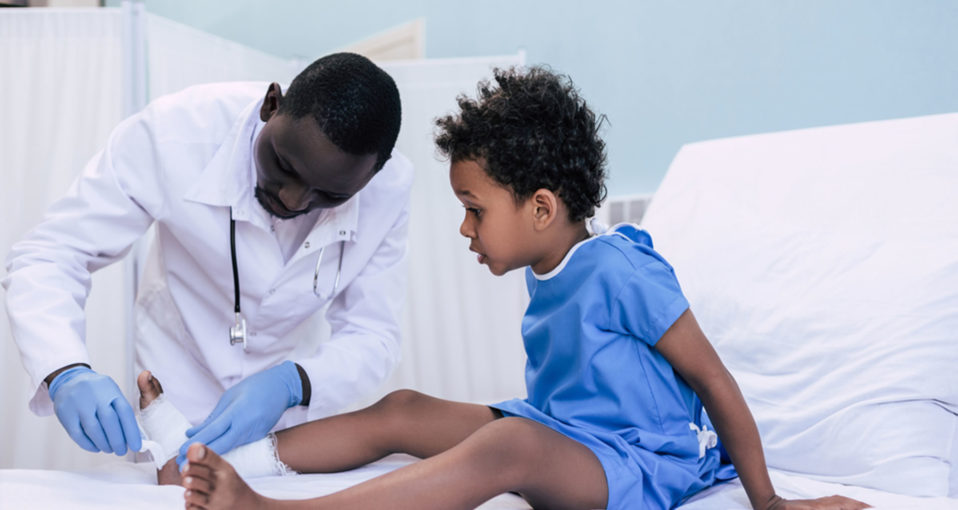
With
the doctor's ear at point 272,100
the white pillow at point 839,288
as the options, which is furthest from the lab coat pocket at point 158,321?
the white pillow at point 839,288

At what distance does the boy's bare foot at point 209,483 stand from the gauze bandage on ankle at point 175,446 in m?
0.25

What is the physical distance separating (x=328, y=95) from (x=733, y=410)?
707 millimetres

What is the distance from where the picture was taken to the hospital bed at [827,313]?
106 centimetres

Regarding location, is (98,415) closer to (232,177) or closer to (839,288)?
(232,177)

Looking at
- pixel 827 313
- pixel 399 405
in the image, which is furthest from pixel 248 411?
pixel 827 313

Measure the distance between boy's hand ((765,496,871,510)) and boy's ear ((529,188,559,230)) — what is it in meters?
0.50

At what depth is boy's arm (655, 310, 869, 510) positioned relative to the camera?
38.9 inches

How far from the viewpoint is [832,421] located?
1.16 meters

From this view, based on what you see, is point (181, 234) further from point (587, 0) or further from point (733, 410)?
point (587, 0)

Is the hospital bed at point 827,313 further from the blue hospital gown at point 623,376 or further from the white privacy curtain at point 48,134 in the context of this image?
the white privacy curtain at point 48,134

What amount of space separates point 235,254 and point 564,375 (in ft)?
1.87

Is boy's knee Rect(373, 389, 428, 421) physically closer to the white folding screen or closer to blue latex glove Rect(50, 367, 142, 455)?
blue latex glove Rect(50, 367, 142, 455)

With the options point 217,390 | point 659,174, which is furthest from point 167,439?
point 659,174

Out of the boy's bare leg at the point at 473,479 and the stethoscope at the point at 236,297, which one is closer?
the boy's bare leg at the point at 473,479
